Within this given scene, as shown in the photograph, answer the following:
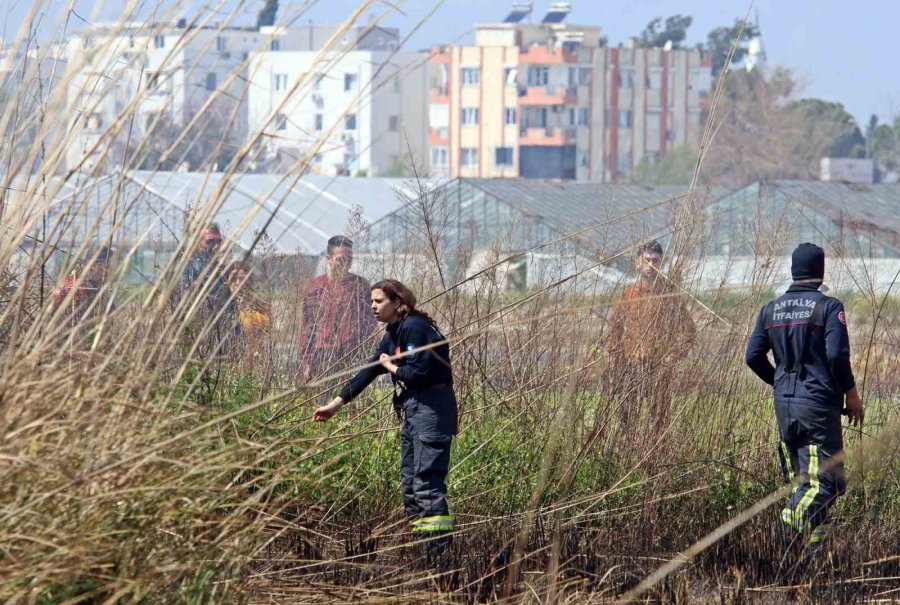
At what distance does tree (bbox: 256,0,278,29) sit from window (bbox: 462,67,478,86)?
302 feet

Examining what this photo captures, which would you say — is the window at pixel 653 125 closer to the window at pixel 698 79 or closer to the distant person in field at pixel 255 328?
the window at pixel 698 79

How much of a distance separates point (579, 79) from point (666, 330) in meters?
90.0

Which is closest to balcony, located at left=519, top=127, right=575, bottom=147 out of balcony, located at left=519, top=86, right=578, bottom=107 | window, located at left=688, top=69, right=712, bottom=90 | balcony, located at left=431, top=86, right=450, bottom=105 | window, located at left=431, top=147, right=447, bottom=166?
balcony, located at left=519, top=86, right=578, bottom=107

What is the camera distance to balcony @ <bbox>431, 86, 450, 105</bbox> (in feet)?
296

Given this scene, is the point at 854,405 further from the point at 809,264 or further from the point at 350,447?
the point at 350,447

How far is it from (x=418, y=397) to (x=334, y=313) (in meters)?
1.24

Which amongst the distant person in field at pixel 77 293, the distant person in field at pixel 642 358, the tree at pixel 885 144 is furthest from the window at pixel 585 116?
the distant person in field at pixel 77 293

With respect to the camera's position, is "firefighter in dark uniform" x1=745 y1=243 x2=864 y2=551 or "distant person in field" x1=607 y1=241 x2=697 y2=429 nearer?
"firefighter in dark uniform" x1=745 y1=243 x2=864 y2=551

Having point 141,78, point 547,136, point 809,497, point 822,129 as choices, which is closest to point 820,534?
point 809,497

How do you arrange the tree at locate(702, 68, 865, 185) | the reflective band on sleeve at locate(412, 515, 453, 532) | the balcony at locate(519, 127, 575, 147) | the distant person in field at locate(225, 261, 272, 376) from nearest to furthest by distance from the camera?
the reflective band on sleeve at locate(412, 515, 453, 532) < the distant person in field at locate(225, 261, 272, 376) < the tree at locate(702, 68, 865, 185) < the balcony at locate(519, 127, 575, 147)

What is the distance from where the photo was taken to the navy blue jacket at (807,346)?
5.77 meters

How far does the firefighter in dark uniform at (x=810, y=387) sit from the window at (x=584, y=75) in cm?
8989

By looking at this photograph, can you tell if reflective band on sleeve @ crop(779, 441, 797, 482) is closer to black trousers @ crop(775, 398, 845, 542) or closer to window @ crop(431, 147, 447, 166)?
black trousers @ crop(775, 398, 845, 542)

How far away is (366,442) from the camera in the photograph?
19.5 feet
